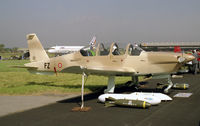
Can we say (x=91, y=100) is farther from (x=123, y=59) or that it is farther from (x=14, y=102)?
(x=14, y=102)

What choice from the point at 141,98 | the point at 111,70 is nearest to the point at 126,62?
the point at 111,70

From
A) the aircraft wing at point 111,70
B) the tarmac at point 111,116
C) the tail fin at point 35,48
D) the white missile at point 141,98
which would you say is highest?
the tail fin at point 35,48

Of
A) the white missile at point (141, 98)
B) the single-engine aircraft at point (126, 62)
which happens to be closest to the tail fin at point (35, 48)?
the single-engine aircraft at point (126, 62)

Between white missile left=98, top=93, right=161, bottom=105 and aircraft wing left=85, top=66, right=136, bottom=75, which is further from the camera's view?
aircraft wing left=85, top=66, right=136, bottom=75

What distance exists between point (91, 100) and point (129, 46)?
3338 mm

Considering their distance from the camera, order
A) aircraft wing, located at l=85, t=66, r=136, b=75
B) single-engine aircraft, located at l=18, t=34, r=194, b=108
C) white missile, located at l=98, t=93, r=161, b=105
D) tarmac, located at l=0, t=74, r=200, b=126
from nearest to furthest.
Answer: tarmac, located at l=0, t=74, r=200, b=126 → white missile, located at l=98, t=93, r=161, b=105 → aircraft wing, located at l=85, t=66, r=136, b=75 → single-engine aircraft, located at l=18, t=34, r=194, b=108

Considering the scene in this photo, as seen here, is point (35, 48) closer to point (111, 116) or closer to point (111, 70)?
point (111, 70)

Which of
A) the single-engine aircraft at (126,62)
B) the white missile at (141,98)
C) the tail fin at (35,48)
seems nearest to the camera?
the white missile at (141,98)

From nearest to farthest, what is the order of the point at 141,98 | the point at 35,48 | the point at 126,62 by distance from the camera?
the point at 141,98
the point at 126,62
the point at 35,48

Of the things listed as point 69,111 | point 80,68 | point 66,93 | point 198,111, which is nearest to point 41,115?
point 69,111

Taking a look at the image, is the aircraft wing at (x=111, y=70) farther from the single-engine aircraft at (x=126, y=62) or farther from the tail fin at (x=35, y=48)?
the tail fin at (x=35, y=48)

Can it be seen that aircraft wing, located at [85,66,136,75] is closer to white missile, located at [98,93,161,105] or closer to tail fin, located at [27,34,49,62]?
white missile, located at [98,93,161,105]

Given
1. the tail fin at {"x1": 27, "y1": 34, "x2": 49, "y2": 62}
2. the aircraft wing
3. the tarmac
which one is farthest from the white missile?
the tail fin at {"x1": 27, "y1": 34, "x2": 49, "y2": 62}

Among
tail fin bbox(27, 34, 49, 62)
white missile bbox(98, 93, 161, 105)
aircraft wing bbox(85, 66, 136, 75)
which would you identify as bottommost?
white missile bbox(98, 93, 161, 105)
